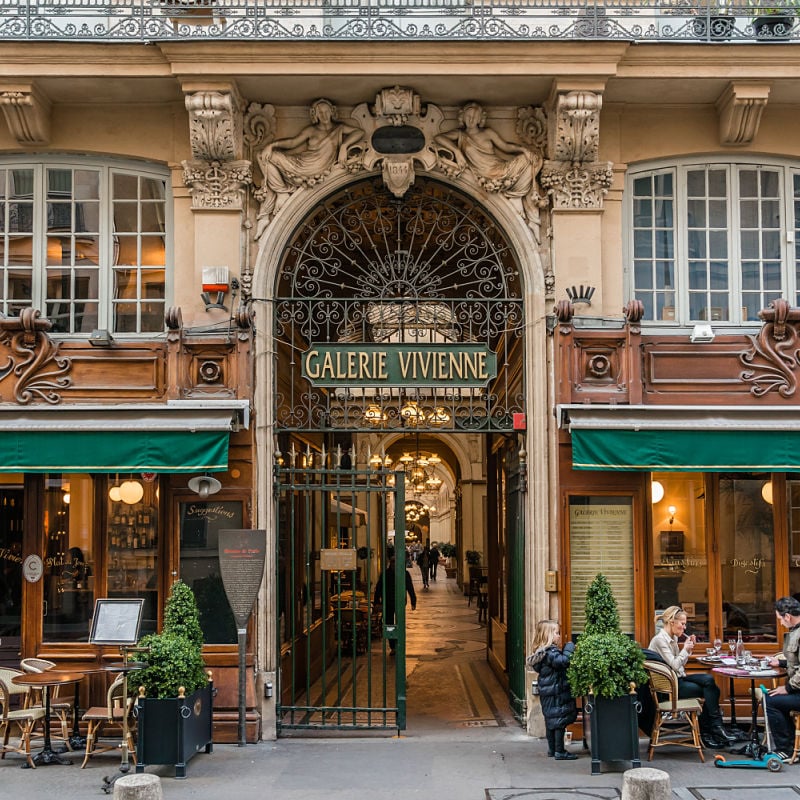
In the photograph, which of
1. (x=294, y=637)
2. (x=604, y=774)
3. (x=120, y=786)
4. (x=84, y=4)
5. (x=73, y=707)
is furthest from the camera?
(x=294, y=637)

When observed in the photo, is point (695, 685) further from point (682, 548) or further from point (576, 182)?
point (576, 182)

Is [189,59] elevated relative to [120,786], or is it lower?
elevated

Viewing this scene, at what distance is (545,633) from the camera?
1134cm

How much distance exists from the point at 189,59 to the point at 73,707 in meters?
7.09

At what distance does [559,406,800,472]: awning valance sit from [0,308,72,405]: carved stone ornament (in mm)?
5662

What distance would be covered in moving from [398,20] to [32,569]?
755 centimetres

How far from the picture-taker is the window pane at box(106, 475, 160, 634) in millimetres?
12109

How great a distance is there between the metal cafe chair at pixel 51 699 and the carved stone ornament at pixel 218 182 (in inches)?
206

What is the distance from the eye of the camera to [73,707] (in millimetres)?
11609

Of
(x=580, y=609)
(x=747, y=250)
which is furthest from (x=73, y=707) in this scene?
(x=747, y=250)

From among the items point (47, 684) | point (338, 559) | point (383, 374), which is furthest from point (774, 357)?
point (47, 684)

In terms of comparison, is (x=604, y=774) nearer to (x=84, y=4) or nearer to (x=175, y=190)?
(x=175, y=190)

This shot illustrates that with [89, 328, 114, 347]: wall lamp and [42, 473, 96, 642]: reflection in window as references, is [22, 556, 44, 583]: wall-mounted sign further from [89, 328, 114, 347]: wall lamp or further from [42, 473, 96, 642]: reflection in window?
[89, 328, 114, 347]: wall lamp

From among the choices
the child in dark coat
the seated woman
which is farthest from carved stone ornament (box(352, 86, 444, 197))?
the seated woman
